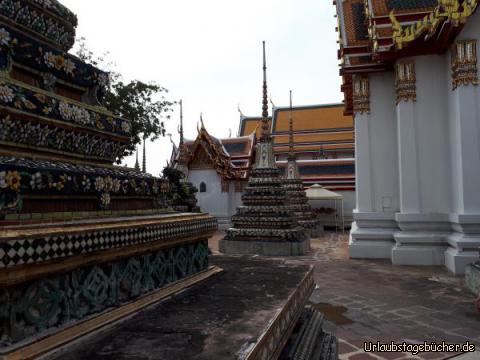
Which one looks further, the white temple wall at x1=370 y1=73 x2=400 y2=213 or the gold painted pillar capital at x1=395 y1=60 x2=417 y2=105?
the white temple wall at x1=370 y1=73 x2=400 y2=213

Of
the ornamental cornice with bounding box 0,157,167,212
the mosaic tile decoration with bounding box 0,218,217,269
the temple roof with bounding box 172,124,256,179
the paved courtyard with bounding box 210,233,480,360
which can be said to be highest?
the temple roof with bounding box 172,124,256,179

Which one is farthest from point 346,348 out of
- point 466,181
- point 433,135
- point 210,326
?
point 433,135

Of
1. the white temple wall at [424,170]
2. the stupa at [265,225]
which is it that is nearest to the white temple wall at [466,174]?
the white temple wall at [424,170]

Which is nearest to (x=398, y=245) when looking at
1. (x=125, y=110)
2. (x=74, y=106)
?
(x=74, y=106)

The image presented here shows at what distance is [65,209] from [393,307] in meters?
4.46

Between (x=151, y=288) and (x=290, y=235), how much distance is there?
815cm

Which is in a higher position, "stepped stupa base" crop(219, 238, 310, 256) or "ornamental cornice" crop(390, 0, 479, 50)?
"ornamental cornice" crop(390, 0, 479, 50)

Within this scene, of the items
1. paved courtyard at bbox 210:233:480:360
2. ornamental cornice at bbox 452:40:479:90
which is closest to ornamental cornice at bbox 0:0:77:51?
paved courtyard at bbox 210:233:480:360

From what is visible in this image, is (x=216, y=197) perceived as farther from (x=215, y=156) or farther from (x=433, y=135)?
(x=433, y=135)

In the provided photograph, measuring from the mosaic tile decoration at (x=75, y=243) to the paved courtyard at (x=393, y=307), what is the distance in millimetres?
2241

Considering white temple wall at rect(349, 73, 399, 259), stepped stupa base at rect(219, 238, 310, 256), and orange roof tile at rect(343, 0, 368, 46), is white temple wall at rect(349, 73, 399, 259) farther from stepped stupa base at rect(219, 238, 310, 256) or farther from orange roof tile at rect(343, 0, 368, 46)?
stepped stupa base at rect(219, 238, 310, 256)

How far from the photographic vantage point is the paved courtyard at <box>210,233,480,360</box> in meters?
3.89

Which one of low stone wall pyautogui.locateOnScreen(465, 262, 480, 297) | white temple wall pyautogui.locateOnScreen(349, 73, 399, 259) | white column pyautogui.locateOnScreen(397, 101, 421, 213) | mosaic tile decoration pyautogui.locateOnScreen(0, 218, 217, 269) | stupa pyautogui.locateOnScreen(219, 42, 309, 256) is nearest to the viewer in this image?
mosaic tile decoration pyautogui.locateOnScreen(0, 218, 217, 269)

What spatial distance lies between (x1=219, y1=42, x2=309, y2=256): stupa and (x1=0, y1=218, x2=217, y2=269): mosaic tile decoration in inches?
311
